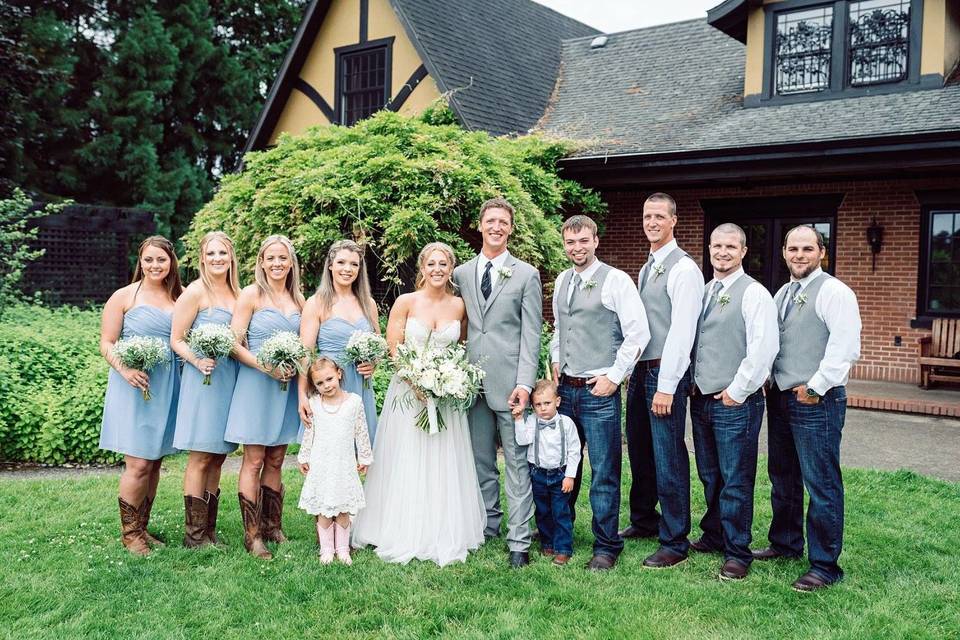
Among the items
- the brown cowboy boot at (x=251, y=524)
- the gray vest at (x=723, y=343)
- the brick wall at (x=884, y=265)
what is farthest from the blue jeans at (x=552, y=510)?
the brick wall at (x=884, y=265)

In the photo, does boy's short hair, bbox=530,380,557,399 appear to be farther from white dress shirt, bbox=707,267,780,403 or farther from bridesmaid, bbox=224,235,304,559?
bridesmaid, bbox=224,235,304,559

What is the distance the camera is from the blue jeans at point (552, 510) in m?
4.82

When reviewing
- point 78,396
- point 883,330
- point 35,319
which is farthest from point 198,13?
point 883,330

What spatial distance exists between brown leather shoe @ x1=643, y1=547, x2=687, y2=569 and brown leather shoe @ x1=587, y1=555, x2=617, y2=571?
204 mm

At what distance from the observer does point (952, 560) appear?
4.76m

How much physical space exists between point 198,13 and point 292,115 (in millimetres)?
8858

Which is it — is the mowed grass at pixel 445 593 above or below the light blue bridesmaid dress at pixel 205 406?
below

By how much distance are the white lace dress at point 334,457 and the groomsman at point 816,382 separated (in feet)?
8.11

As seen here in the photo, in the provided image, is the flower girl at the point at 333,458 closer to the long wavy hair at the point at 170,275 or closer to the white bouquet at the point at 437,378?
the white bouquet at the point at 437,378

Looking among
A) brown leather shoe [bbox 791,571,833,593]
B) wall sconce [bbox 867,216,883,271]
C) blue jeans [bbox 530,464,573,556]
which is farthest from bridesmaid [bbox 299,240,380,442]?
wall sconce [bbox 867,216,883,271]

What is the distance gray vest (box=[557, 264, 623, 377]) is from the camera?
4656mm

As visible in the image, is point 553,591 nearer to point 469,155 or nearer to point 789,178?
point 469,155

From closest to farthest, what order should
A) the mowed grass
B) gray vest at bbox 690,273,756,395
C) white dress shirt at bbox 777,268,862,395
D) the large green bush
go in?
the mowed grass → white dress shirt at bbox 777,268,862,395 → gray vest at bbox 690,273,756,395 → the large green bush

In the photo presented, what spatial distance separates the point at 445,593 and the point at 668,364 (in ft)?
5.82
